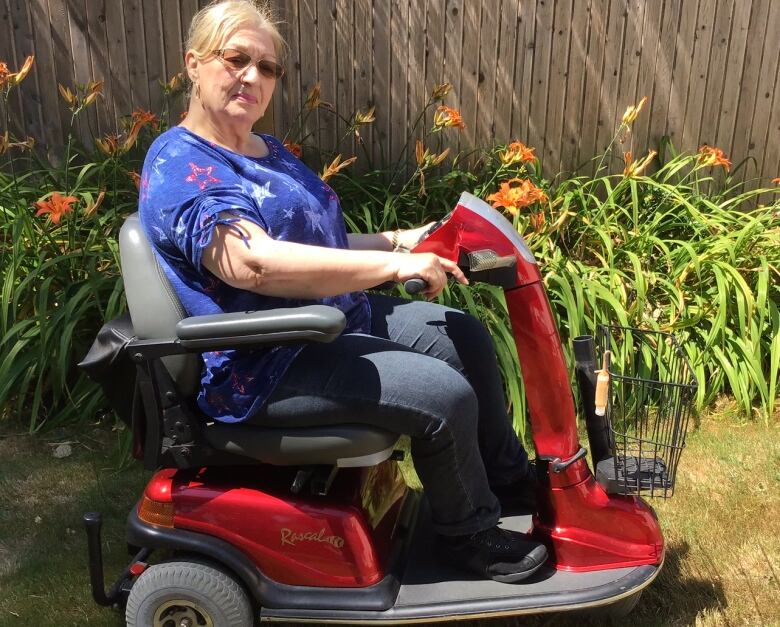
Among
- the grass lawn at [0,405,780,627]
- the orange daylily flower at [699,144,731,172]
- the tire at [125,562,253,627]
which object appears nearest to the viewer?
the tire at [125,562,253,627]

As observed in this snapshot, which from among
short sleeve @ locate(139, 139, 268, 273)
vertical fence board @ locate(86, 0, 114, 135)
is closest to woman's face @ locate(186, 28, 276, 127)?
short sleeve @ locate(139, 139, 268, 273)

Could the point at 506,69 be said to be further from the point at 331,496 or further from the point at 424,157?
the point at 331,496

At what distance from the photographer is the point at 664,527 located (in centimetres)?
231

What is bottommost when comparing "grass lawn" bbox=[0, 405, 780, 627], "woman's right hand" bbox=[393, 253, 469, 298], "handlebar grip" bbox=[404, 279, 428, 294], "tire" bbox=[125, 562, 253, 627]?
"grass lawn" bbox=[0, 405, 780, 627]

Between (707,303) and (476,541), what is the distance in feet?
5.97

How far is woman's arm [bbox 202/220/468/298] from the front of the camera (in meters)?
1.51

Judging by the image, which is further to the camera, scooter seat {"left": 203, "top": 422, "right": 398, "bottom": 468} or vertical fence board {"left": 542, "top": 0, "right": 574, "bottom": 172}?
vertical fence board {"left": 542, "top": 0, "right": 574, "bottom": 172}

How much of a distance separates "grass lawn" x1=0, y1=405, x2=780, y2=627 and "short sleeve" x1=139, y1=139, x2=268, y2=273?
3.46 ft

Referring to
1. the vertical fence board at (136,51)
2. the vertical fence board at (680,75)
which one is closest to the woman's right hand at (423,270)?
the vertical fence board at (136,51)

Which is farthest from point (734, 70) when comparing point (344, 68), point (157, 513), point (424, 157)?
point (157, 513)

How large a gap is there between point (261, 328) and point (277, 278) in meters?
0.12

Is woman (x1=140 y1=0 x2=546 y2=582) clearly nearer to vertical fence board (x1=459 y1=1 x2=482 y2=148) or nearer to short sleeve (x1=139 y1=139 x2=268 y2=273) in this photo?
short sleeve (x1=139 y1=139 x2=268 y2=273)

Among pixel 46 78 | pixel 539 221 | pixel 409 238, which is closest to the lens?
pixel 409 238

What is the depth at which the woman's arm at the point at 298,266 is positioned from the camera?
1513 millimetres
